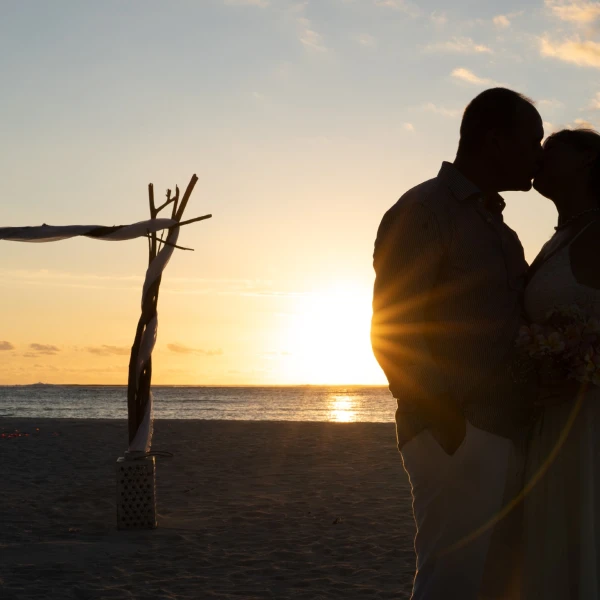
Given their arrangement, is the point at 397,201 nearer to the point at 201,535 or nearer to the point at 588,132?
the point at 588,132

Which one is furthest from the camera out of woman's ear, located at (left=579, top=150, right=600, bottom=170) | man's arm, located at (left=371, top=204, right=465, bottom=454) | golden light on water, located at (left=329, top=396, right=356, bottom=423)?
golden light on water, located at (left=329, top=396, right=356, bottom=423)

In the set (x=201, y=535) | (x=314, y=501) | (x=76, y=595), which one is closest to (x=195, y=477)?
(x=314, y=501)

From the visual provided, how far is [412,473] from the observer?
3.00 m

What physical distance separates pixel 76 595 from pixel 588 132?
187 inches

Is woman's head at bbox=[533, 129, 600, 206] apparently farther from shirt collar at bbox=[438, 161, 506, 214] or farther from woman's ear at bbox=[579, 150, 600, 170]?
shirt collar at bbox=[438, 161, 506, 214]

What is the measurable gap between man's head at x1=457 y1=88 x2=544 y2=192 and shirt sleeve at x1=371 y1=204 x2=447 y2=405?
400 millimetres

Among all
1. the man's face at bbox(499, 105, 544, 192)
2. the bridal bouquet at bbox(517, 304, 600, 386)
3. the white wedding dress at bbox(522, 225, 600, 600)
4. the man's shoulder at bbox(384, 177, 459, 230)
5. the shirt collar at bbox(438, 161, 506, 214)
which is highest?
the man's face at bbox(499, 105, 544, 192)

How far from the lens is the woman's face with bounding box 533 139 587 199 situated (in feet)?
12.3

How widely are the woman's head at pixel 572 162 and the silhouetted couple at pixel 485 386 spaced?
339 mm

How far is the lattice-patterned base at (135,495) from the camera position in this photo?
317 inches

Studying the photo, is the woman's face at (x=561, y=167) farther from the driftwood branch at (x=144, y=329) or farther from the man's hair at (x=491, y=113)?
the driftwood branch at (x=144, y=329)

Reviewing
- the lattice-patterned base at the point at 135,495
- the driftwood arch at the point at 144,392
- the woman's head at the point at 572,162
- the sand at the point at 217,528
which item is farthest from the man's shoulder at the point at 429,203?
the lattice-patterned base at the point at 135,495

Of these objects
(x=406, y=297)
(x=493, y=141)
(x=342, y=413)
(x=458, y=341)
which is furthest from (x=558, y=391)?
(x=342, y=413)

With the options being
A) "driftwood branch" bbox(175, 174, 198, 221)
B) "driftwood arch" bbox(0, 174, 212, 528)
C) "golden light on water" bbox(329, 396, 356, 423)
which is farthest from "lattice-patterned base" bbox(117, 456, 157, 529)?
"golden light on water" bbox(329, 396, 356, 423)
